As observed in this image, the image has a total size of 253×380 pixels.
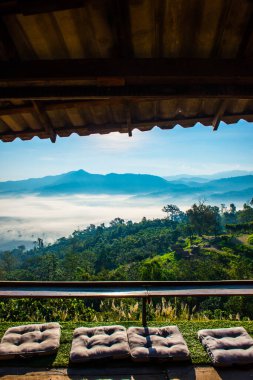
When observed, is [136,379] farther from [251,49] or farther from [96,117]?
[251,49]

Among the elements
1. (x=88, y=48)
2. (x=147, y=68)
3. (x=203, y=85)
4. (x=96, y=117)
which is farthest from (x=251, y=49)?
(x=96, y=117)

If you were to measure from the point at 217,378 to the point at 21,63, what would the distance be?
323 cm

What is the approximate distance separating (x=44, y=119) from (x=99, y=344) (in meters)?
2.37

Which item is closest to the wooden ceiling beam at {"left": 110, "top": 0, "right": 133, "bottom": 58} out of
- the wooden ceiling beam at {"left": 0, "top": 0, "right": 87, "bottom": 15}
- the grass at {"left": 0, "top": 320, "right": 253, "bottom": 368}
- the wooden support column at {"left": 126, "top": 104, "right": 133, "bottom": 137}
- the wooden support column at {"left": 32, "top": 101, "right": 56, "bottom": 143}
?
the wooden ceiling beam at {"left": 0, "top": 0, "right": 87, "bottom": 15}

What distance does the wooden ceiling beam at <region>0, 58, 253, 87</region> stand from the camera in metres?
2.05

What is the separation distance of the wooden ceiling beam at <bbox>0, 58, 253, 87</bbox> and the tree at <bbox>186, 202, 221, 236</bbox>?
214ft

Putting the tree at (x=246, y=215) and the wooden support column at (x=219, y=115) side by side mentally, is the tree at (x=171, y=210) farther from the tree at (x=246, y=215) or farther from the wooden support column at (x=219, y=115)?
the wooden support column at (x=219, y=115)

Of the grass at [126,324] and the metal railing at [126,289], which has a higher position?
the metal railing at [126,289]

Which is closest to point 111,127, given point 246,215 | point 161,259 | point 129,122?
point 129,122

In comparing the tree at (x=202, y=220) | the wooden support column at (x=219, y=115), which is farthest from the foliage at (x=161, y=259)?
the wooden support column at (x=219, y=115)

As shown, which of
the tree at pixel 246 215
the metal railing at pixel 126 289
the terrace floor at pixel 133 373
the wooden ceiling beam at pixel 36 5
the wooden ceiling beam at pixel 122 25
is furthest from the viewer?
the tree at pixel 246 215

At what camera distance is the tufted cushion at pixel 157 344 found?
10.3ft

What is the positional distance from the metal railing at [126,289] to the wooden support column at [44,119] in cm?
214

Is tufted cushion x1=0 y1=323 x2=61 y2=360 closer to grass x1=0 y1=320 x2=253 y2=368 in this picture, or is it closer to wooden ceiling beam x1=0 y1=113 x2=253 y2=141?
grass x1=0 y1=320 x2=253 y2=368
